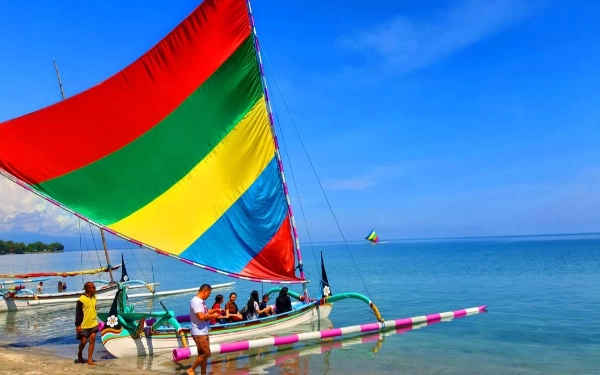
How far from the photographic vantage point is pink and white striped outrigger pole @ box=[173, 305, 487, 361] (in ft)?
39.8

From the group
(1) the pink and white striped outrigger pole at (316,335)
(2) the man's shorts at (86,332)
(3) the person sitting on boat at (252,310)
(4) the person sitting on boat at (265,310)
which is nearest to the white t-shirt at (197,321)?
(1) the pink and white striped outrigger pole at (316,335)

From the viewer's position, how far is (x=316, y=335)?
14.7 metres

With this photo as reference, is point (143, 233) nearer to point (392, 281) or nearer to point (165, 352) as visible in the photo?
point (165, 352)

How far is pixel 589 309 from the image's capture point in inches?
937

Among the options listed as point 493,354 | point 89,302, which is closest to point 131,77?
point 89,302

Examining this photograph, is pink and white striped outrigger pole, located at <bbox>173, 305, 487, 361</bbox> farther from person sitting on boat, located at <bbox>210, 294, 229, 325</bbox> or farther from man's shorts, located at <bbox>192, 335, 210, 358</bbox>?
man's shorts, located at <bbox>192, 335, 210, 358</bbox>

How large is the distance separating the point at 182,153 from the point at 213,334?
17.5 ft

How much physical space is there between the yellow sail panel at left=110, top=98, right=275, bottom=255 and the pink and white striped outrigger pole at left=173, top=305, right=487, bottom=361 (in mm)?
3061

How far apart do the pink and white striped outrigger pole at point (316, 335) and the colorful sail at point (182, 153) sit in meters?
2.08

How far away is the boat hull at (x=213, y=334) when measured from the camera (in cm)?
1248

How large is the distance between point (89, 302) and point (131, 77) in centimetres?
622

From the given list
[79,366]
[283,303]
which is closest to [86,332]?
[79,366]

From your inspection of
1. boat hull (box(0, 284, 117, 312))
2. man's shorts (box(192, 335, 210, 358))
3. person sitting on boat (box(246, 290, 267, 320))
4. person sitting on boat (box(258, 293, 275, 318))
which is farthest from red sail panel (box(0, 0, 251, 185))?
boat hull (box(0, 284, 117, 312))

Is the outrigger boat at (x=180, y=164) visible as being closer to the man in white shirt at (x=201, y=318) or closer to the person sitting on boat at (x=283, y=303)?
the person sitting on boat at (x=283, y=303)
